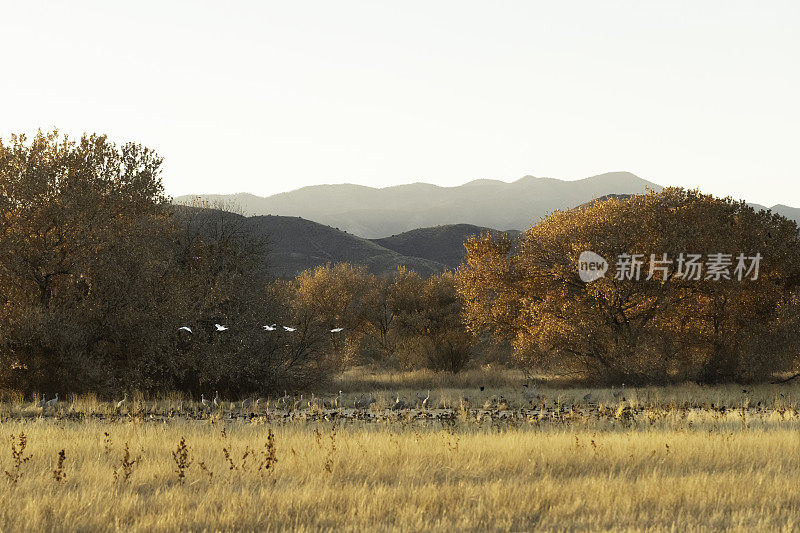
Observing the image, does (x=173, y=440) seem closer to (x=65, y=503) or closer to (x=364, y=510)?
(x=65, y=503)

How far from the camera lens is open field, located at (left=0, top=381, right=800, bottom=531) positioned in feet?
26.8

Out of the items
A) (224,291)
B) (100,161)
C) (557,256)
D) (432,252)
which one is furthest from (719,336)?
(432,252)

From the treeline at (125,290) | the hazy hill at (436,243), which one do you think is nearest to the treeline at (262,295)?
the treeline at (125,290)

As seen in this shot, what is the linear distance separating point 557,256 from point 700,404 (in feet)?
34.6

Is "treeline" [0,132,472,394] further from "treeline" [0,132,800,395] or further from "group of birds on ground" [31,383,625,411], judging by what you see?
"group of birds on ground" [31,383,625,411]

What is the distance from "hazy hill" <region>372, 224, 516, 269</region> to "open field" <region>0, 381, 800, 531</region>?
5125 inches

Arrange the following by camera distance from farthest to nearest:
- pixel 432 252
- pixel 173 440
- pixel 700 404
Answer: pixel 432 252 → pixel 700 404 → pixel 173 440

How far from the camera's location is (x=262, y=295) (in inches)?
1059

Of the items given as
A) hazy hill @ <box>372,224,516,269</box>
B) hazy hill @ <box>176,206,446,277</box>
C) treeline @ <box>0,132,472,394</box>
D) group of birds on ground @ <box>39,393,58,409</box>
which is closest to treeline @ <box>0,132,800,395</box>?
treeline @ <box>0,132,472,394</box>

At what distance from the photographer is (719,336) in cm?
3167

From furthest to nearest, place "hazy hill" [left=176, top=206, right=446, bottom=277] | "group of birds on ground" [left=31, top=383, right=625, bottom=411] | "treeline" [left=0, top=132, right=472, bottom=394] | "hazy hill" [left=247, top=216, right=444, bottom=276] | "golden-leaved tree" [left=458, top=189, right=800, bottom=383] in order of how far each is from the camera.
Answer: "hazy hill" [left=247, top=216, right=444, bottom=276] < "hazy hill" [left=176, top=206, right=446, bottom=277] < "golden-leaved tree" [left=458, top=189, right=800, bottom=383] < "treeline" [left=0, top=132, right=472, bottom=394] < "group of birds on ground" [left=31, top=383, right=625, bottom=411]

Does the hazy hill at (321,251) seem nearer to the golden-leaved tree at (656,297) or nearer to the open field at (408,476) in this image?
the golden-leaved tree at (656,297)

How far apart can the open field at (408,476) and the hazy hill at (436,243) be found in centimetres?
13017

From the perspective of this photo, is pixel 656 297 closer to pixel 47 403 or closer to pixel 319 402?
pixel 319 402
